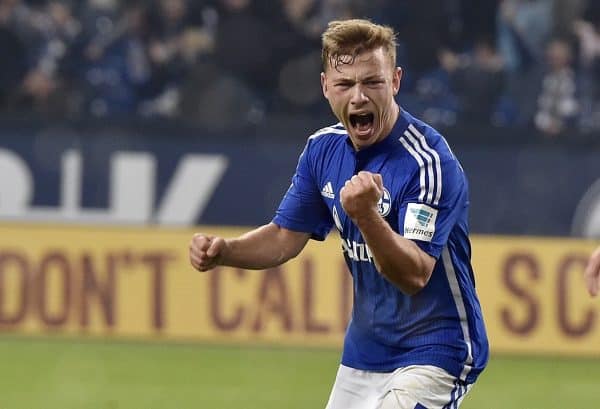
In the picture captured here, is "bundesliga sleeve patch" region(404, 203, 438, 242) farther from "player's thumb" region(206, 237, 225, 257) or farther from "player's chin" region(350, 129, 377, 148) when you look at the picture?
"player's thumb" region(206, 237, 225, 257)

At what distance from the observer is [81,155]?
1391cm

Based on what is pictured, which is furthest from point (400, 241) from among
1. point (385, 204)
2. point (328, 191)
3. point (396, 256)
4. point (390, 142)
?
point (328, 191)

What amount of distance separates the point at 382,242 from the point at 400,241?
0.11 metres

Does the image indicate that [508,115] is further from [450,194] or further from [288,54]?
[450,194]

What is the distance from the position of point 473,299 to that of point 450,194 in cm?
48

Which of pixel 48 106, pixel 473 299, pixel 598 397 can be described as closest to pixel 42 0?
pixel 48 106

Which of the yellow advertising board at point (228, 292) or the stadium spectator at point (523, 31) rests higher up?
the stadium spectator at point (523, 31)

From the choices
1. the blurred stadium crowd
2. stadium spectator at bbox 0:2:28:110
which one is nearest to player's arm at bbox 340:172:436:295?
the blurred stadium crowd

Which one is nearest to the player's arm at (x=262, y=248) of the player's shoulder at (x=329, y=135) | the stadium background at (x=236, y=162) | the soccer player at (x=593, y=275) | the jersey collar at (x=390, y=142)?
the player's shoulder at (x=329, y=135)

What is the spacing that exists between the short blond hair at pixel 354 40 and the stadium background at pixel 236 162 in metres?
6.79

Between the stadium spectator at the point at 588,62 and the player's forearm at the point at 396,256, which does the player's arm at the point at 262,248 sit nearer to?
the player's forearm at the point at 396,256

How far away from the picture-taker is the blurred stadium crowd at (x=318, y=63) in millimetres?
14008

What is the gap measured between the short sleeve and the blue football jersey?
0.17 m

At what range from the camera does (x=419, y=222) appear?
218 inches
